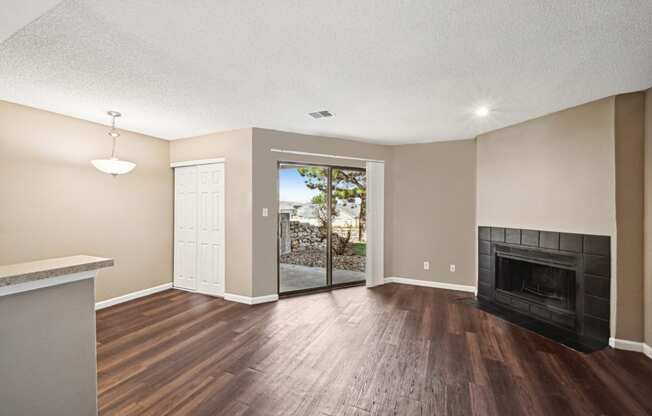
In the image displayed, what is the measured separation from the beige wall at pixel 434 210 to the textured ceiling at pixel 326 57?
141 centimetres

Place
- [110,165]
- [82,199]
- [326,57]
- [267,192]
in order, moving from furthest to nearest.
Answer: [267,192] → [82,199] → [110,165] → [326,57]

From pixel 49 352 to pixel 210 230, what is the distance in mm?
3264

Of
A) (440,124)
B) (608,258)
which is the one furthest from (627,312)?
(440,124)

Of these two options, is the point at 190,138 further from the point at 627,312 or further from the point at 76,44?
the point at 627,312

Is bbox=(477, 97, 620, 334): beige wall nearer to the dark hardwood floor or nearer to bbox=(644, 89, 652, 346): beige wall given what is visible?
bbox=(644, 89, 652, 346): beige wall

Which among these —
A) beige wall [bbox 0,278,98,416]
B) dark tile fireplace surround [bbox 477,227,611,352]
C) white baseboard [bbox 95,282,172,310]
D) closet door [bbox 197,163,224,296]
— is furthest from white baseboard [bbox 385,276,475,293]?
beige wall [bbox 0,278,98,416]

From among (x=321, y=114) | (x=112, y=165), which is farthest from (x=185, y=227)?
(x=321, y=114)

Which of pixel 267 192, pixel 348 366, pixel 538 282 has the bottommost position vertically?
pixel 348 366

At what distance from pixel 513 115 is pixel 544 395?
292cm

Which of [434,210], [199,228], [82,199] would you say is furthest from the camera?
[434,210]

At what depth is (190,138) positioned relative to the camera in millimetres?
4785

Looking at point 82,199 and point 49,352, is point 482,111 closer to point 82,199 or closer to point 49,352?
point 49,352

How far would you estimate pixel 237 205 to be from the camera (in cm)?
432

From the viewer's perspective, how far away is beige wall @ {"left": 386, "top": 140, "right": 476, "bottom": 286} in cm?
482
